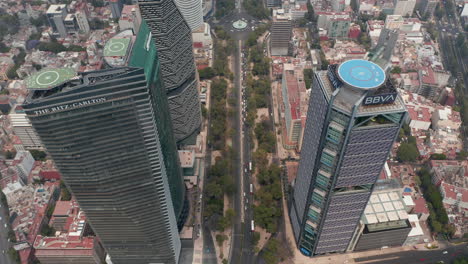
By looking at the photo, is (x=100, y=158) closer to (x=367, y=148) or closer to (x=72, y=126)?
(x=72, y=126)

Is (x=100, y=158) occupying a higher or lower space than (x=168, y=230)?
higher

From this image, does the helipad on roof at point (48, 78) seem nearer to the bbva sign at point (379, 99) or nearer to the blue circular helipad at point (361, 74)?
the blue circular helipad at point (361, 74)

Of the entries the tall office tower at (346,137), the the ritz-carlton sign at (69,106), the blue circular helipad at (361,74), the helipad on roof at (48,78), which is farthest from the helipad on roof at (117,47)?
the blue circular helipad at (361,74)

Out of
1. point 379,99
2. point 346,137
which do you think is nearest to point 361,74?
point 379,99

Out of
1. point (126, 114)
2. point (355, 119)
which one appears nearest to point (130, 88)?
point (126, 114)

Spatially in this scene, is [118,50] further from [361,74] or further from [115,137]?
[361,74]

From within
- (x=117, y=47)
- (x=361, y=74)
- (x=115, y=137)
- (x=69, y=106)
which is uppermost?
(x=361, y=74)
